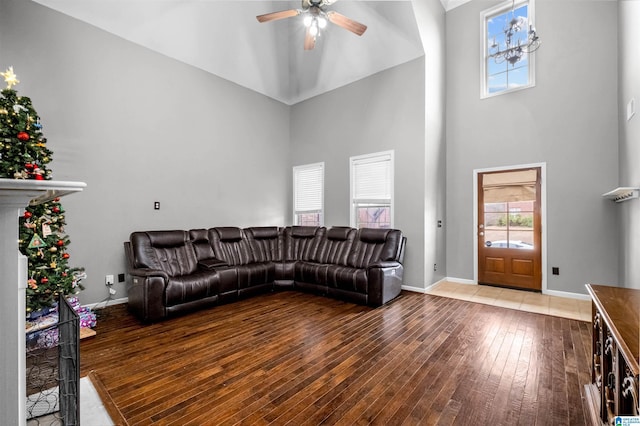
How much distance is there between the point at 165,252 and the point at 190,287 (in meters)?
0.81

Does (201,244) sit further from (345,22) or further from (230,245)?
(345,22)

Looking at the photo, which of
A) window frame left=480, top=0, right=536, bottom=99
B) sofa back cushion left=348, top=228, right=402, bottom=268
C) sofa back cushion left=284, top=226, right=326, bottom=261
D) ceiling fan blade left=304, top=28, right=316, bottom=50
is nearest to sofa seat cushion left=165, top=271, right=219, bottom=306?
sofa back cushion left=284, top=226, right=326, bottom=261

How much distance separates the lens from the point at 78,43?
3.74 m

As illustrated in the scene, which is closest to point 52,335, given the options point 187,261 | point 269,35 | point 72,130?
point 187,261

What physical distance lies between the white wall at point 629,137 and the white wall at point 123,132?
5.57 metres

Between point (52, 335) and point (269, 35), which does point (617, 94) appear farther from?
point (52, 335)

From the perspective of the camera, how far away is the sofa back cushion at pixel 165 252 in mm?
3768

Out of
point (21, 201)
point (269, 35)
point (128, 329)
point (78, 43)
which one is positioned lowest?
point (128, 329)

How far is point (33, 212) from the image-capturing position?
291cm

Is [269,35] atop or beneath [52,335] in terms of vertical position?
atop

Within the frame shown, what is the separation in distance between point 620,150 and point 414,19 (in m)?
3.45

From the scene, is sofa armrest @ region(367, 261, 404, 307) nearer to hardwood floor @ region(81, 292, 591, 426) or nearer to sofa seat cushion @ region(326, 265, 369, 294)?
sofa seat cushion @ region(326, 265, 369, 294)

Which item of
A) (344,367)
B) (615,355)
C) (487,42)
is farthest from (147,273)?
(487,42)

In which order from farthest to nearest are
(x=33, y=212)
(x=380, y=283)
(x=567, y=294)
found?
(x=567, y=294)
(x=380, y=283)
(x=33, y=212)
